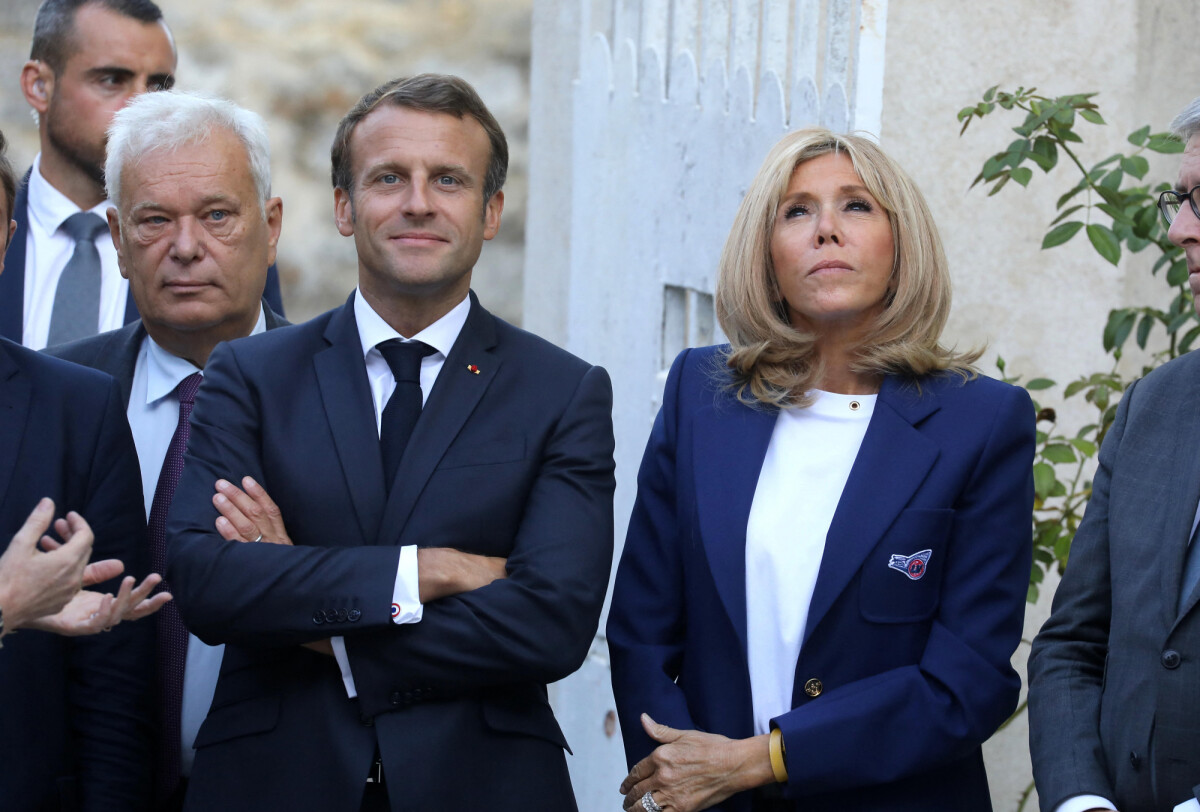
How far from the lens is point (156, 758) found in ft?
9.91

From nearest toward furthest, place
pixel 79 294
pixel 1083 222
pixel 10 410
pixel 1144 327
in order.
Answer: pixel 10 410
pixel 1083 222
pixel 1144 327
pixel 79 294

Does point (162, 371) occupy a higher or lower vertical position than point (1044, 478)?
higher

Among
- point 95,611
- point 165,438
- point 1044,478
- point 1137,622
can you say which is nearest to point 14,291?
point 165,438

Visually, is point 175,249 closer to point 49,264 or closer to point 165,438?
point 165,438

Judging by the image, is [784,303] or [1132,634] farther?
[784,303]

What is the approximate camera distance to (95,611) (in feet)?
8.43

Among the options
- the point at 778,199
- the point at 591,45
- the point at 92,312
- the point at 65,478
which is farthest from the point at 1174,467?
the point at 591,45

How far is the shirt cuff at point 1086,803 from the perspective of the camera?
252cm

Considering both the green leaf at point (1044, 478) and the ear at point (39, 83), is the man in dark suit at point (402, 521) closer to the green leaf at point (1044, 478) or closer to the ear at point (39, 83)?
the green leaf at point (1044, 478)

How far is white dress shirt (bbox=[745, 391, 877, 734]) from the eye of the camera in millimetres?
2771

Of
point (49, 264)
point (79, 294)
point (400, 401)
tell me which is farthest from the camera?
point (49, 264)

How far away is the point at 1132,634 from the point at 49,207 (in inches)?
122

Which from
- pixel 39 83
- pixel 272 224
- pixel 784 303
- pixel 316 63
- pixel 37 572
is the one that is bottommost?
pixel 37 572

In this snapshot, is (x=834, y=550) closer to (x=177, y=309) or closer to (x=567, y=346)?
(x=177, y=309)
